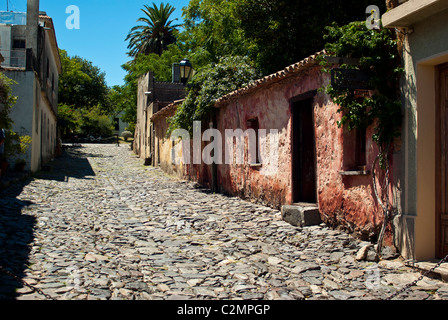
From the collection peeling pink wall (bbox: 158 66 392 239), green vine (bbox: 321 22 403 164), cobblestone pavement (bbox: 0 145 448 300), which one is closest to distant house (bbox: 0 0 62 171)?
cobblestone pavement (bbox: 0 145 448 300)

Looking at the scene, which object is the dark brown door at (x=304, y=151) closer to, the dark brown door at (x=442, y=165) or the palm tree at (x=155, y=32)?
the dark brown door at (x=442, y=165)

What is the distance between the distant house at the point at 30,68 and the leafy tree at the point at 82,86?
37.9 feet

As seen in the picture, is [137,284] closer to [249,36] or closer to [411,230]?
[411,230]

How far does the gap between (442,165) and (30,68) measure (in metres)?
13.8

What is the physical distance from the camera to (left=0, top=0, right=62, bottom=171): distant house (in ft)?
48.2

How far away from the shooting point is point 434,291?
4.76 m

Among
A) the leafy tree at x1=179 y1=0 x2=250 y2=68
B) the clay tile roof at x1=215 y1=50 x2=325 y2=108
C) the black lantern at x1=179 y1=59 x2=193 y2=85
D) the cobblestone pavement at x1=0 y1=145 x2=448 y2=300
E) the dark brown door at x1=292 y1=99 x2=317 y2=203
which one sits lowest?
the cobblestone pavement at x1=0 y1=145 x2=448 y2=300

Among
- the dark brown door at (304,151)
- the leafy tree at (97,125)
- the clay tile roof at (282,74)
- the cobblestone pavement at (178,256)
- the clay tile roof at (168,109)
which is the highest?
the leafy tree at (97,125)

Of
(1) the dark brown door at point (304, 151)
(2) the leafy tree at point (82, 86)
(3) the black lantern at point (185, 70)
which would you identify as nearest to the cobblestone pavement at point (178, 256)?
(1) the dark brown door at point (304, 151)

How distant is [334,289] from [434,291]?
1.10 m

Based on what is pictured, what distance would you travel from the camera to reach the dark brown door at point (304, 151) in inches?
359

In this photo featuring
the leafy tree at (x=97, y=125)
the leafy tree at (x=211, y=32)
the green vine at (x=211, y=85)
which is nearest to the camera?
the green vine at (x=211, y=85)

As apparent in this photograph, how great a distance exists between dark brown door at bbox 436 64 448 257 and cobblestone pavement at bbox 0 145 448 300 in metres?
0.65

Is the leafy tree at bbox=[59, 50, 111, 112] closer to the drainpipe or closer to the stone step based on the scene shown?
the drainpipe
